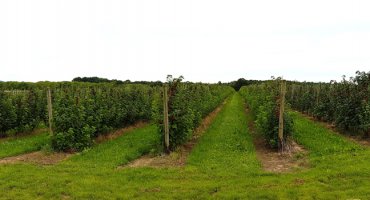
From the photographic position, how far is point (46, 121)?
2111cm

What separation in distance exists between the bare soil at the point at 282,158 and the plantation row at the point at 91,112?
115 inches

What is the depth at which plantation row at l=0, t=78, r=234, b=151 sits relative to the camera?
14.2 m

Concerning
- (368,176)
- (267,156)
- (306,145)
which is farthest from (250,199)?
(306,145)

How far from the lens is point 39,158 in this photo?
42.4ft

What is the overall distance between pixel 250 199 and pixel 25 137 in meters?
13.7

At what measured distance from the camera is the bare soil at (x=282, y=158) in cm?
1130

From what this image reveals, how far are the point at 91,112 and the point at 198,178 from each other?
7422 mm

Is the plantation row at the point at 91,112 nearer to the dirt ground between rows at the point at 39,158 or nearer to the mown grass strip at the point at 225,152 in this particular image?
the dirt ground between rows at the point at 39,158

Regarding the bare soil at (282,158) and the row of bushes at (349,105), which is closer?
the bare soil at (282,158)

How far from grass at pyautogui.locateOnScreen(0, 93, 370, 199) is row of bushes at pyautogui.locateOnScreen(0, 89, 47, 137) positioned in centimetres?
662

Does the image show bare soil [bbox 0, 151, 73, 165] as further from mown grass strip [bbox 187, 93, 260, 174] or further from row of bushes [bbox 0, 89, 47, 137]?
row of bushes [bbox 0, 89, 47, 137]

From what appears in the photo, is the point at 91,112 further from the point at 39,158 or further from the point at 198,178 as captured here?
the point at 198,178

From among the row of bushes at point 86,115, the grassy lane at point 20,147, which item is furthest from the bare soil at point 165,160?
the grassy lane at point 20,147

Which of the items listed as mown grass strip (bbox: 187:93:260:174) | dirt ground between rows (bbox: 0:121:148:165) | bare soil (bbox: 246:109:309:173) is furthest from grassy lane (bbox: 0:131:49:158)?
bare soil (bbox: 246:109:309:173)
